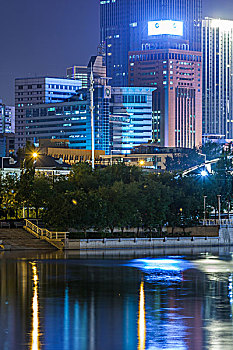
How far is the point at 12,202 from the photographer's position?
108m

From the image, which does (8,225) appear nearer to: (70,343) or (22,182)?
(22,182)

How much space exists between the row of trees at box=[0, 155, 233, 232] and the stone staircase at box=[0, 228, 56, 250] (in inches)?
148

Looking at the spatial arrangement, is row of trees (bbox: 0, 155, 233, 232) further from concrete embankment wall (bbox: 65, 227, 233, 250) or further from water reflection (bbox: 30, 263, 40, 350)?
water reflection (bbox: 30, 263, 40, 350)

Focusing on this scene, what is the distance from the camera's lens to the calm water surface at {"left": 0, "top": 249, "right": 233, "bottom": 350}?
4147cm

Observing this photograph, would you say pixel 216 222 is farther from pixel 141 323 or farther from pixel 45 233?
pixel 141 323

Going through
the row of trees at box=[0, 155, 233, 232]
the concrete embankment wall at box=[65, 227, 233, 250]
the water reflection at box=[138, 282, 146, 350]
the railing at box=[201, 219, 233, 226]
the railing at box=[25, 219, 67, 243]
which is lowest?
the water reflection at box=[138, 282, 146, 350]

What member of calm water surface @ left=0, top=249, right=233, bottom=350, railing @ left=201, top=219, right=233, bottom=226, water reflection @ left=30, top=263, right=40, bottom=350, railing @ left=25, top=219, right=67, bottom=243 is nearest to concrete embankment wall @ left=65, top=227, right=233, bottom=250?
railing @ left=25, top=219, right=67, bottom=243

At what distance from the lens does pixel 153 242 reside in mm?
101500

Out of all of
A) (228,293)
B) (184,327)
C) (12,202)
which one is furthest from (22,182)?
(184,327)

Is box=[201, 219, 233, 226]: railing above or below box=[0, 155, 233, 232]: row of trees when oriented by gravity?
below

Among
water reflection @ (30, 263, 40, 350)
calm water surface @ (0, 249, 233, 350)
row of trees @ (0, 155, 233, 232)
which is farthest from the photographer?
row of trees @ (0, 155, 233, 232)

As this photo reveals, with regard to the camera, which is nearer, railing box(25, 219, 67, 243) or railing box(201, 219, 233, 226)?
railing box(25, 219, 67, 243)

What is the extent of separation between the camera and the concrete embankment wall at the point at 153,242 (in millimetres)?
95200

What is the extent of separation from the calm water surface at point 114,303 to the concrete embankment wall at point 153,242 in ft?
33.6
